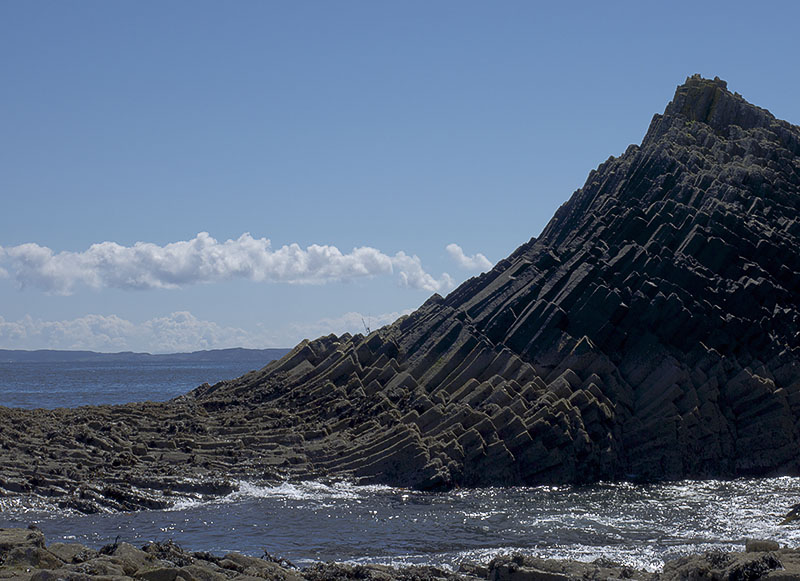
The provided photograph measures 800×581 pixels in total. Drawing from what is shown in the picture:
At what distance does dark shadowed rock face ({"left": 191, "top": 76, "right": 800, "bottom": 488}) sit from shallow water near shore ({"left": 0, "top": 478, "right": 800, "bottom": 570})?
1.62m

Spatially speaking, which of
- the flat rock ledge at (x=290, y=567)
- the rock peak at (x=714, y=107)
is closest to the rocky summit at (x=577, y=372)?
Result: the rock peak at (x=714, y=107)

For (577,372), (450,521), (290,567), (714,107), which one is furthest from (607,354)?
(290,567)

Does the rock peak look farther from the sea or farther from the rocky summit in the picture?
the sea

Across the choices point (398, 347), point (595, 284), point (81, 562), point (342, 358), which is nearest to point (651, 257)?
point (595, 284)

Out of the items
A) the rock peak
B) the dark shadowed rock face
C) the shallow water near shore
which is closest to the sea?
the shallow water near shore

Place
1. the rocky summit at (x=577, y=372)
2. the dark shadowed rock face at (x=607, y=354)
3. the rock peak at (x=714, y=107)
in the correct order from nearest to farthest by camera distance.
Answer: the rocky summit at (x=577, y=372) < the dark shadowed rock face at (x=607, y=354) < the rock peak at (x=714, y=107)

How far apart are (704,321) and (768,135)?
14293 mm

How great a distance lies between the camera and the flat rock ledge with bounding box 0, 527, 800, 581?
57.4 ft

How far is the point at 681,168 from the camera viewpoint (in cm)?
4653

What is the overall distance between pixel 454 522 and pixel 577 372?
38.8 ft

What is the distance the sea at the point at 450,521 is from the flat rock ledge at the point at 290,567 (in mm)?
2477

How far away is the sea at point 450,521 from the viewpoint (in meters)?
25.7

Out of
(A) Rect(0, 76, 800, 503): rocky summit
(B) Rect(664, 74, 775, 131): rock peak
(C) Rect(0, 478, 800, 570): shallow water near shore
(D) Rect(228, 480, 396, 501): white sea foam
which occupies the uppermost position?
(B) Rect(664, 74, 775, 131): rock peak

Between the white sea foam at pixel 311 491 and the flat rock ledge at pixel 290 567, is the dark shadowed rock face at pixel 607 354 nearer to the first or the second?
the white sea foam at pixel 311 491
